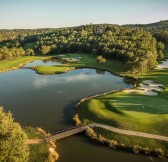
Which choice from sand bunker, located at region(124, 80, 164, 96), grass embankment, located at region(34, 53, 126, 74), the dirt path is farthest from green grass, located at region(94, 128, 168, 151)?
grass embankment, located at region(34, 53, 126, 74)

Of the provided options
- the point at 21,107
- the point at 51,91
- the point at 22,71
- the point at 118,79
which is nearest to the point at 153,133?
the point at 21,107

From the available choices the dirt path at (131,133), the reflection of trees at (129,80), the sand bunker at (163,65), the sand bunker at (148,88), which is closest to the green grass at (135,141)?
the dirt path at (131,133)

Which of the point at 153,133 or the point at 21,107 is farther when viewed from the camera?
the point at 21,107

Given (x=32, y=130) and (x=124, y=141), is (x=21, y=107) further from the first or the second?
(x=124, y=141)

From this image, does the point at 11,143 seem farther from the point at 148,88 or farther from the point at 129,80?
the point at 129,80

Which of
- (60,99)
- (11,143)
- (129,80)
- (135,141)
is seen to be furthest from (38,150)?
(129,80)

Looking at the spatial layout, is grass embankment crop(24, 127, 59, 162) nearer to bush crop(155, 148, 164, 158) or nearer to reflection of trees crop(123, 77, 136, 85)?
bush crop(155, 148, 164, 158)
